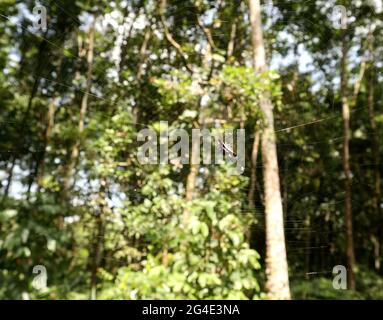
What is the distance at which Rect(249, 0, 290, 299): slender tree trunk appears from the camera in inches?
114

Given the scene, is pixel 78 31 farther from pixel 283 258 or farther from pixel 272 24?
pixel 283 258

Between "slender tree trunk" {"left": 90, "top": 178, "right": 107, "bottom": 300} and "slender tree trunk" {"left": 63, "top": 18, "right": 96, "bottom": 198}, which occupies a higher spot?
"slender tree trunk" {"left": 63, "top": 18, "right": 96, "bottom": 198}

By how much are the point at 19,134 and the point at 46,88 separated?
975 millimetres

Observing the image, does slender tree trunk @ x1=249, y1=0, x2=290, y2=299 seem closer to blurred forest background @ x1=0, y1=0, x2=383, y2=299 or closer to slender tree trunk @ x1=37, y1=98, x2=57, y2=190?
blurred forest background @ x1=0, y1=0, x2=383, y2=299

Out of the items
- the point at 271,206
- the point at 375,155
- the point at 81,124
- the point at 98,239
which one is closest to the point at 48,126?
the point at 81,124

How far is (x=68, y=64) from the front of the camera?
15.4 feet

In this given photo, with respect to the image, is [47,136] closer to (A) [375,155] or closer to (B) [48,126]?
(B) [48,126]

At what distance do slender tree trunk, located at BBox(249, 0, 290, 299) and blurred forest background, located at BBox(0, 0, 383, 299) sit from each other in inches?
0.4

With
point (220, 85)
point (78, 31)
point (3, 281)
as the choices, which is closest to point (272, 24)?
point (220, 85)

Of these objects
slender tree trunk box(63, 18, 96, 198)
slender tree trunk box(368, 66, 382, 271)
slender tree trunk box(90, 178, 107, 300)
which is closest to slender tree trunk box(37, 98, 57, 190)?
slender tree trunk box(63, 18, 96, 198)

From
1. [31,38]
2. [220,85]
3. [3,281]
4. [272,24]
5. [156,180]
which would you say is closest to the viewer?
[3,281]

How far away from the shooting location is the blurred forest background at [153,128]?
244 cm

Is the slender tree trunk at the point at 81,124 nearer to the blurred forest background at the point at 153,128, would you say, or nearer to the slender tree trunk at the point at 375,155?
the blurred forest background at the point at 153,128

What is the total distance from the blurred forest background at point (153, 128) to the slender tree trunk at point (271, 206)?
0.04ft
